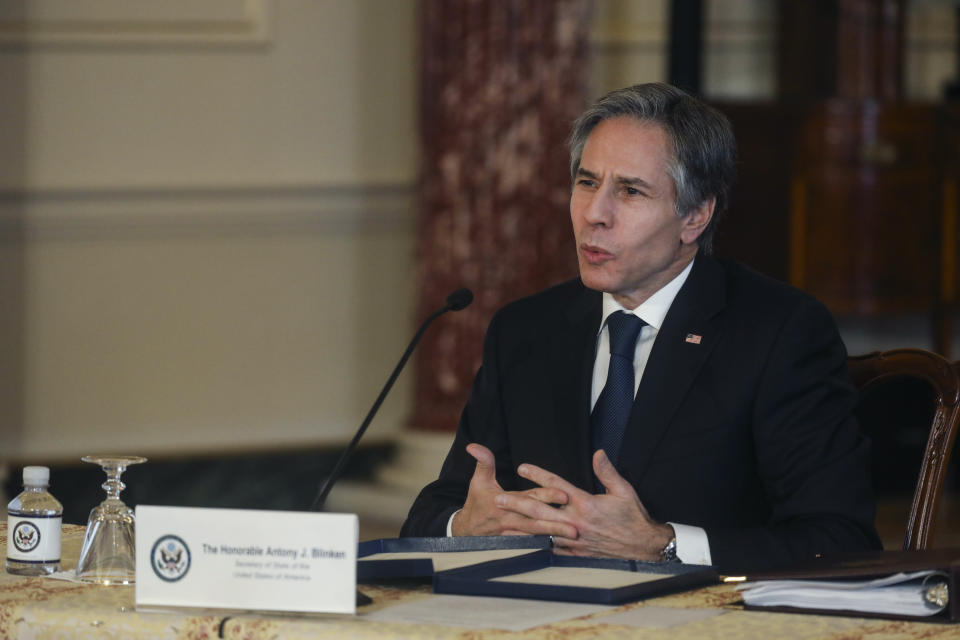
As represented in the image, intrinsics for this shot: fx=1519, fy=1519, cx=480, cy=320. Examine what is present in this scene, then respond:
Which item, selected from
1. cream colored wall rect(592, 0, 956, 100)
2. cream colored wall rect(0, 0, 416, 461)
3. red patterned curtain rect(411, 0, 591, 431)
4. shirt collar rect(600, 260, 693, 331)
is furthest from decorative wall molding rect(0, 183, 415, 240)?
shirt collar rect(600, 260, 693, 331)

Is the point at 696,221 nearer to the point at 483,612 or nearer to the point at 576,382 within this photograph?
the point at 576,382

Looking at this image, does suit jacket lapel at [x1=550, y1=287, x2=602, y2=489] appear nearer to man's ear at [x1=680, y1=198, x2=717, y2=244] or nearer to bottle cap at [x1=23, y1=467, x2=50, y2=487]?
man's ear at [x1=680, y1=198, x2=717, y2=244]

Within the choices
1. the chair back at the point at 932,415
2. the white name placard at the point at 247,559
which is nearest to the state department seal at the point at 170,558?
the white name placard at the point at 247,559

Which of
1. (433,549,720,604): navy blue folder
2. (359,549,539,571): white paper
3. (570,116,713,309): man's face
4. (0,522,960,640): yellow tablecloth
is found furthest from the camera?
(570,116,713,309): man's face

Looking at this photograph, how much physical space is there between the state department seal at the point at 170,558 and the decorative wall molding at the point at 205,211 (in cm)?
391

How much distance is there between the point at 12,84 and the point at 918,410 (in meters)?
3.57

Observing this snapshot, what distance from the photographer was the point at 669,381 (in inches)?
86.7

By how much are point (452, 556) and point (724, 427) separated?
572 millimetres

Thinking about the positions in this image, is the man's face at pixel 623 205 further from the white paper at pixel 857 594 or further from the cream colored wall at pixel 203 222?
the cream colored wall at pixel 203 222

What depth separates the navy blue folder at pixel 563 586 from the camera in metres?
1.57

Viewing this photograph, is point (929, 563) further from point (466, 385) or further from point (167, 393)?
point (167, 393)

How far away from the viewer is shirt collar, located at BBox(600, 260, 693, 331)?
230 cm

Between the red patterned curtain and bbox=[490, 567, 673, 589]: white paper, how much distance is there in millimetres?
3449

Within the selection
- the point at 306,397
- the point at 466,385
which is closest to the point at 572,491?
the point at 466,385
